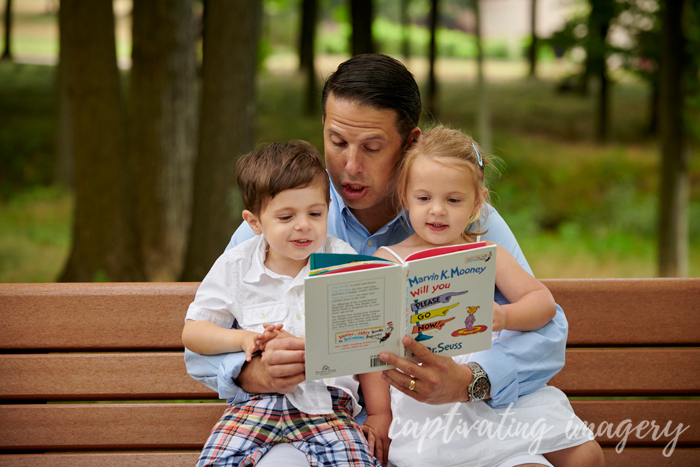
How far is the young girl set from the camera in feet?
7.55

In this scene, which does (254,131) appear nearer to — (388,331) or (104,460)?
(104,460)

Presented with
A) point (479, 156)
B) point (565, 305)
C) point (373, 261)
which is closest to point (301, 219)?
point (373, 261)

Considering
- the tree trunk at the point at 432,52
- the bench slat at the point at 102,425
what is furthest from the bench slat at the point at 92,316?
the tree trunk at the point at 432,52

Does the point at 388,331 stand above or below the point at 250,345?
above

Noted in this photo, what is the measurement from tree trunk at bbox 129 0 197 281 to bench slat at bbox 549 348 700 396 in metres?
4.69

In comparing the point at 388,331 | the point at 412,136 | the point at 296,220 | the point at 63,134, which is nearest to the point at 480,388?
the point at 388,331

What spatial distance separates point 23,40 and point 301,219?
26.0 meters

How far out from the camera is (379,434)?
7.93 ft

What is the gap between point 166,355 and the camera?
2793 millimetres

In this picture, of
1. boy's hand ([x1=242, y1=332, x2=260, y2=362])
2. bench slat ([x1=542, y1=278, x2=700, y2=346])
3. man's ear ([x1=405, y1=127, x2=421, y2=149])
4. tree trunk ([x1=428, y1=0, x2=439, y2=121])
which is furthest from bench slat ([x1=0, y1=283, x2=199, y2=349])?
tree trunk ([x1=428, y1=0, x2=439, y2=121])

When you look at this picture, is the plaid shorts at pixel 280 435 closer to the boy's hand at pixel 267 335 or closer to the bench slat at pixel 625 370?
the boy's hand at pixel 267 335

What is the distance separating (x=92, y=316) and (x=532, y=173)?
42.6 feet

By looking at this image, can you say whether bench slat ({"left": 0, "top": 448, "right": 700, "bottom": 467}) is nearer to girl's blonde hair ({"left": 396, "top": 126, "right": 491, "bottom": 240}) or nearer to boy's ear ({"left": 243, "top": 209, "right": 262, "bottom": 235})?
boy's ear ({"left": 243, "top": 209, "right": 262, "bottom": 235})

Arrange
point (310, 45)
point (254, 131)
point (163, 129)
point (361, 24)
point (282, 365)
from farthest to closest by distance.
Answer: point (310, 45) → point (361, 24) → point (163, 129) → point (254, 131) → point (282, 365)
